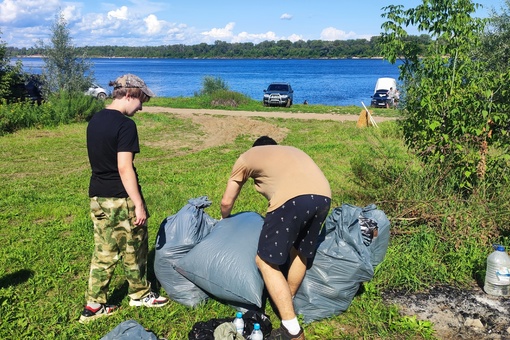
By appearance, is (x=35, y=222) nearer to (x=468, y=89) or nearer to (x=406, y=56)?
(x=406, y=56)

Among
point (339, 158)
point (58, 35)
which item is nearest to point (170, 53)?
point (58, 35)

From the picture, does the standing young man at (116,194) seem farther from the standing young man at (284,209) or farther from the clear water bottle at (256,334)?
the clear water bottle at (256,334)

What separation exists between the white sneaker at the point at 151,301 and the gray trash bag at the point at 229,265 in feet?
0.91

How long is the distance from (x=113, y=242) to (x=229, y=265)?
0.87 meters

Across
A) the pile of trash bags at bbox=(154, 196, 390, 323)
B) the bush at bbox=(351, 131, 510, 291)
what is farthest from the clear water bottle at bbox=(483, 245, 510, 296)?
the pile of trash bags at bbox=(154, 196, 390, 323)

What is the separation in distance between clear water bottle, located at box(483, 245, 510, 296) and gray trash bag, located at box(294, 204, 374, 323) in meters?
1.05

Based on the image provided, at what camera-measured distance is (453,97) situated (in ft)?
16.4

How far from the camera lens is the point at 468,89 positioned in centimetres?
502

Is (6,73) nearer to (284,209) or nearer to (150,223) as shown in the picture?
(150,223)

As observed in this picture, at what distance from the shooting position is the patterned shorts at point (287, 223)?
3.16 m

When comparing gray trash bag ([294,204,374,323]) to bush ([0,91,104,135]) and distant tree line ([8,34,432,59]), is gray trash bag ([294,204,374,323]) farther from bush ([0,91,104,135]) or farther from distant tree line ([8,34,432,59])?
distant tree line ([8,34,432,59])

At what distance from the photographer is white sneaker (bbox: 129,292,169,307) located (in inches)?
149

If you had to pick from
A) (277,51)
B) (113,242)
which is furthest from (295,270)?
(277,51)

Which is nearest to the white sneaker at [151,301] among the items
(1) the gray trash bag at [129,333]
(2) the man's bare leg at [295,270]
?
(1) the gray trash bag at [129,333]
